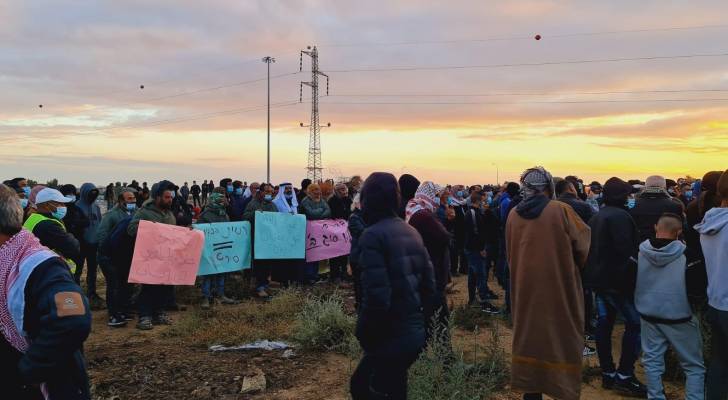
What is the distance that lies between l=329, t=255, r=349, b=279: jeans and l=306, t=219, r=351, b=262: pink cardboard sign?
0.33 m

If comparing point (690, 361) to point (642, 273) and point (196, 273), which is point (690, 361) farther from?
A: point (196, 273)

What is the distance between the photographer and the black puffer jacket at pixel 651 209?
6.23 metres

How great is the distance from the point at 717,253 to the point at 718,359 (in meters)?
0.80

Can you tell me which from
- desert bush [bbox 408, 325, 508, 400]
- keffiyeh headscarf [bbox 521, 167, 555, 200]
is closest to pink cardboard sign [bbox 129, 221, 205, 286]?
desert bush [bbox 408, 325, 508, 400]

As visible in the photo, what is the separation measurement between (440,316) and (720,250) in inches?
103

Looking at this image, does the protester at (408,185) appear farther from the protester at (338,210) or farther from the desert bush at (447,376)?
the protester at (338,210)

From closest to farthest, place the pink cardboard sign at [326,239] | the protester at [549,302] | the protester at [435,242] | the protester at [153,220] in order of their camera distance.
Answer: the protester at [549,302], the protester at [435,242], the protester at [153,220], the pink cardboard sign at [326,239]

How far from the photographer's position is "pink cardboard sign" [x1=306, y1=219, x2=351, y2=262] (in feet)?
37.0

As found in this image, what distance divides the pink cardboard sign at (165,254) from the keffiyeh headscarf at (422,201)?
4.63 meters

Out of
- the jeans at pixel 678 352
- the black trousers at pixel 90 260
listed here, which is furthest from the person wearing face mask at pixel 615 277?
the black trousers at pixel 90 260

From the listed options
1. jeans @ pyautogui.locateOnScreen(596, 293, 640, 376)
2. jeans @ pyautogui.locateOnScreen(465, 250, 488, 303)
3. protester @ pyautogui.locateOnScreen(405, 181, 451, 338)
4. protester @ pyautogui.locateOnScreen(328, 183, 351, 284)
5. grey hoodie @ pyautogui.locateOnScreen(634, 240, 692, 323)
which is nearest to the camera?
grey hoodie @ pyautogui.locateOnScreen(634, 240, 692, 323)

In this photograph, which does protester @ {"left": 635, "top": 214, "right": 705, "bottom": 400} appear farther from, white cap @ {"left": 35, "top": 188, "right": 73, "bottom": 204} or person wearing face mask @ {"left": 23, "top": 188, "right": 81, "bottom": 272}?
white cap @ {"left": 35, "top": 188, "right": 73, "bottom": 204}

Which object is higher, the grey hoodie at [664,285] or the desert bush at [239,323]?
the grey hoodie at [664,285]

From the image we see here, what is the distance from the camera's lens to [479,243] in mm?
8727
